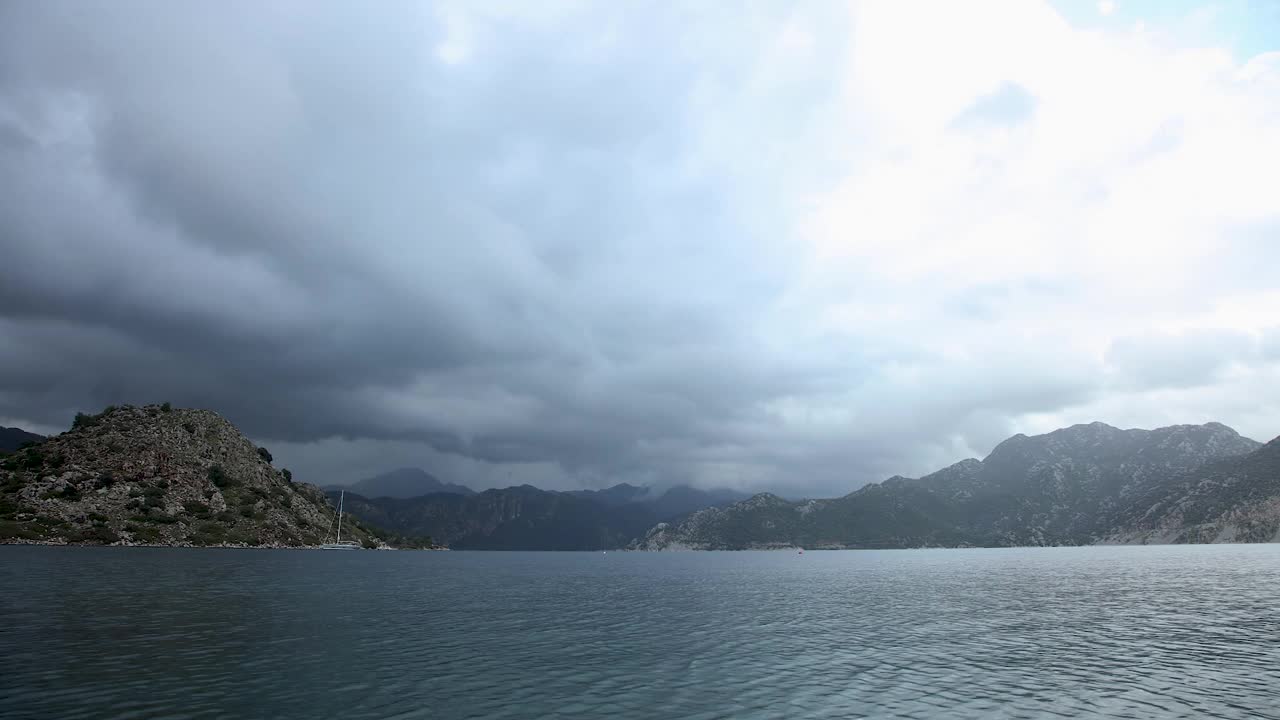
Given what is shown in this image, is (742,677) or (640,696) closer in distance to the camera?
(640,696)

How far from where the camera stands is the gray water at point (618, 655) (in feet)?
122

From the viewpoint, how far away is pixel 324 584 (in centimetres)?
12412

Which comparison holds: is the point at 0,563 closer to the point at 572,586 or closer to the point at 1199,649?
the point at 572,586

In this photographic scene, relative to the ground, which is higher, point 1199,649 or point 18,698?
point 18,698

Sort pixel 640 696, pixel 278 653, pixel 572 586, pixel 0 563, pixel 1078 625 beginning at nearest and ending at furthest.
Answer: pixel 640 696 → pixel 278 653 → pixel 1078 625 → pixel 0 563 → pixel 572 586

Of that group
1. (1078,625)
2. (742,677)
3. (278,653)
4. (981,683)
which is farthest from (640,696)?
(1078,625)

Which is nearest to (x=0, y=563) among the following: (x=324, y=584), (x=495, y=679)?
(x=324, y=584)

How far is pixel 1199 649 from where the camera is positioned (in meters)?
56.2

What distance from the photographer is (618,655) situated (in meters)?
54.2

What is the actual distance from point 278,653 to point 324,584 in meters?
82.2

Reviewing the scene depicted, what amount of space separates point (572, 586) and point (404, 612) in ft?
216

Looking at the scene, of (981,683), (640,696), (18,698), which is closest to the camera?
(18,698)

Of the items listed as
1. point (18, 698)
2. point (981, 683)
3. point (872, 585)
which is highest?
point (18, 698)

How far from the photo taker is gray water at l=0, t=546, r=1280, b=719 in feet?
122
